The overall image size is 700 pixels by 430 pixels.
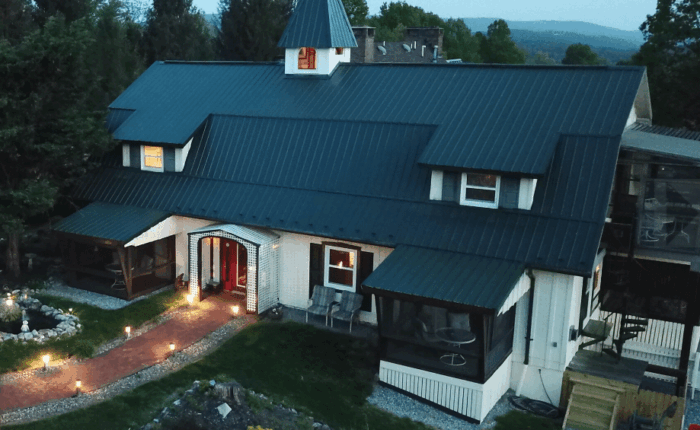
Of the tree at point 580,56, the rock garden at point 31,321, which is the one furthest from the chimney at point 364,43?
the tree at point 580,56

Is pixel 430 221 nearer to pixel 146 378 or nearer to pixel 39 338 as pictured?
pixel 146 378

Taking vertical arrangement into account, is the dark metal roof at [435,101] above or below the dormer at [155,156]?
above

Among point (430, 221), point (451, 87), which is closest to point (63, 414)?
point (430, 221)

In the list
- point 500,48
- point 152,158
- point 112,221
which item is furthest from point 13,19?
point 500,48

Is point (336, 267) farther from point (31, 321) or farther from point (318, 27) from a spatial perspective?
point (318, 27)

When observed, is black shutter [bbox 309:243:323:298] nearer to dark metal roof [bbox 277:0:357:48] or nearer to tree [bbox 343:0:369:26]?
dark metal roof [bbox 277:0:357:48]

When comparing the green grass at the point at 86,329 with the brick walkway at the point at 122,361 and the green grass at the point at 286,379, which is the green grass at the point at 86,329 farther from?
the green grass at the point at 286,379

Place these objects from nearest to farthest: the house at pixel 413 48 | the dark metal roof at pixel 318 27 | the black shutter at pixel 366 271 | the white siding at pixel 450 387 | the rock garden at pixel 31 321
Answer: the white siding at pixel 450 387, the rock garden at pixel 31 321, the black shutter at pixel 366 271, the dark metal roof at pixel 318 27, the house at pixel 413 48

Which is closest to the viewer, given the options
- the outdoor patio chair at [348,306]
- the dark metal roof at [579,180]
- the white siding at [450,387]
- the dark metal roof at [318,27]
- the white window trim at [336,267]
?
the white siding at [450,387]
